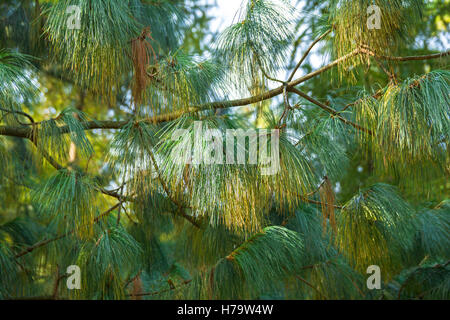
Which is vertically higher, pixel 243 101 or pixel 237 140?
pixel 243 101

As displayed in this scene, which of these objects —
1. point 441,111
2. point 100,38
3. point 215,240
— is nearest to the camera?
point 441,111

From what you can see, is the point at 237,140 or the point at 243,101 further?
the point at 243,101

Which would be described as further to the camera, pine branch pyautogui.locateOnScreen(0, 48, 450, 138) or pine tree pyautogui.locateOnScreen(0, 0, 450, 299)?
pine branch pyautogui.locateOnScreen(0, 48, 450, 138)

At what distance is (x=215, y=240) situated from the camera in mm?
1468

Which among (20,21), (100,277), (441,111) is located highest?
(20,21)

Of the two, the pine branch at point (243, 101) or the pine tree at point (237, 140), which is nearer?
the pine tree at point (237, 140)
